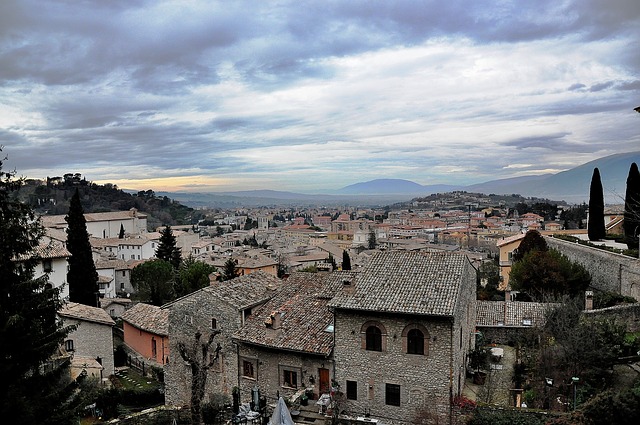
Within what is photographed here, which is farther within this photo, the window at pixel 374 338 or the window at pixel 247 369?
the window at pixel 247 369

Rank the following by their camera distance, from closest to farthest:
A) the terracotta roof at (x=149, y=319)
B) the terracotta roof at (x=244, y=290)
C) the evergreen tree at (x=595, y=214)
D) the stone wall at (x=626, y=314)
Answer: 1. the terracotta roof at (x=244, y=290)
2. the stone wall at (x=626, y=314)
3. the terracotta roof at (x=149, y=319)
4. the evergreen tree at (x=595, y=214)

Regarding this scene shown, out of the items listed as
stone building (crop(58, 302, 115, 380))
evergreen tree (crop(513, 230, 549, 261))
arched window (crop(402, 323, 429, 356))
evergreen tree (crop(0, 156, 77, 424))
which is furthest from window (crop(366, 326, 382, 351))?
evergreen tree (crop(513, 230, 549, 261))

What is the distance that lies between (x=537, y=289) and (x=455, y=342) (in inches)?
773

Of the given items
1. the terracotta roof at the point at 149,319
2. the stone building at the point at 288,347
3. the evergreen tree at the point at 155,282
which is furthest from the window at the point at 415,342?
the evergreen tree at the point at 155,282

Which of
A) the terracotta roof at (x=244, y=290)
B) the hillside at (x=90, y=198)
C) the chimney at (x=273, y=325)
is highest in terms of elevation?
the hillside at (x=90, y=198)

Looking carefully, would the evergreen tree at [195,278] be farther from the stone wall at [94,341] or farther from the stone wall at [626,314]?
the stone wall at [626,314]

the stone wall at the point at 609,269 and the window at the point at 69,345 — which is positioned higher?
the stone wall at the point at 609,269

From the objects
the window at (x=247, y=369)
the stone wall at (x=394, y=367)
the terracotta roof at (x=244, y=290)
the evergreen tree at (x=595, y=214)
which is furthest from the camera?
the evergreen tree at (x=595, y=214)

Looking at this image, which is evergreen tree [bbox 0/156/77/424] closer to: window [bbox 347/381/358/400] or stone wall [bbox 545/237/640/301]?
window [bbox 347/381/358/400]

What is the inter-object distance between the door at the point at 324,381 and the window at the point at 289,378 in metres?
A: 1.12

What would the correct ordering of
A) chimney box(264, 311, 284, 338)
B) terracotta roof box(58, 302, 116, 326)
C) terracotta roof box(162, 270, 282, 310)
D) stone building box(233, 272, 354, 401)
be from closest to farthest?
1. stone building box(233, 272, 354, 401)
2. chimney box(264, 311, 284, 338)
3. terracotta roof box(162, 270, 282, 310)
4. terracotta roof box(58, 302, 116, 326)

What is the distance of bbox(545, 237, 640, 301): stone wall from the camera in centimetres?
3125

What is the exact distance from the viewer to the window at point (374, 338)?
1898 centimetres

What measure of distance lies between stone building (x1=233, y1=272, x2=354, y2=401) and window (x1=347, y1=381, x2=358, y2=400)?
0.83 metres
